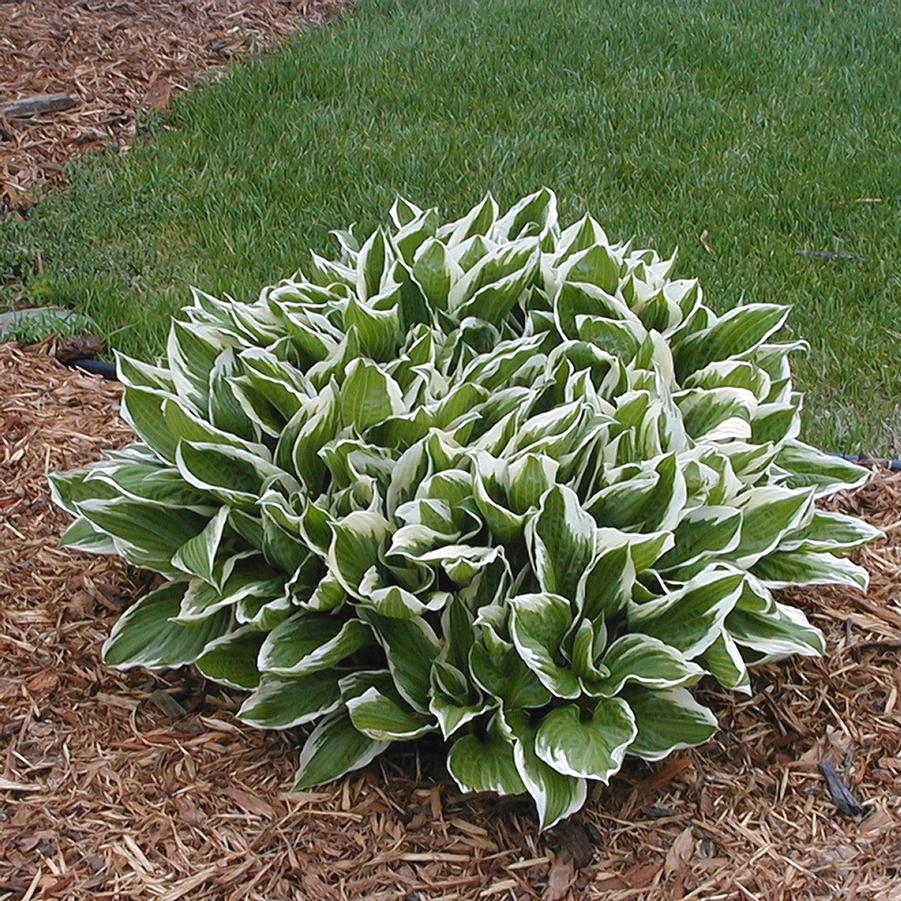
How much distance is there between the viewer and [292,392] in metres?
2.57

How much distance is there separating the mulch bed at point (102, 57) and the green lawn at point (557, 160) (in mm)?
247

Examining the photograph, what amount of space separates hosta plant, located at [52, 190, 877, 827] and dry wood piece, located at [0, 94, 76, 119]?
3.85 meters

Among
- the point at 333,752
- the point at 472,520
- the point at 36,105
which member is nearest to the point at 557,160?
the point at 36,105

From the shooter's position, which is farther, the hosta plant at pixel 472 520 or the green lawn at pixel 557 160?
the green lawn at pixel 557 160

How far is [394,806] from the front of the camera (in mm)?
2430

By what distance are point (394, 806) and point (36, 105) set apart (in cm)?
491

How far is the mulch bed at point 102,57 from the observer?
19.6 ft

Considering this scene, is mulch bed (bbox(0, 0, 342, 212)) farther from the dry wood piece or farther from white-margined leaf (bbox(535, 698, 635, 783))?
white-margined leaf (bbox(535, 698, 635, 783))

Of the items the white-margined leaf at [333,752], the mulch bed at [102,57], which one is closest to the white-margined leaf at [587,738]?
the white-margined leaf at [333,752]

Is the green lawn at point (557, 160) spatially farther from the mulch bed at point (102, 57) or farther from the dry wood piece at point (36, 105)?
the dry wood piece at point (36, 105)

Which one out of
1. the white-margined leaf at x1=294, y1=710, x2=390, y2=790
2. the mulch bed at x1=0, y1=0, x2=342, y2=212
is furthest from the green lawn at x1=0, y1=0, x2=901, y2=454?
the white-margined leaf at x1=294, y1=710, x2=390, y2=790

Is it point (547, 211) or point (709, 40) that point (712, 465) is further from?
point (709, 40)

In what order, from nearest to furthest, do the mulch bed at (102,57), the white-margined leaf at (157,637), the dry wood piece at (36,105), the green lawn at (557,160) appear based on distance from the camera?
the white-margined leaf at (157,637), the green lawn at (557,160), the mulch bed at (102,57), the dry wood piece at (36,105)

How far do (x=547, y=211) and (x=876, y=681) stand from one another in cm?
143
